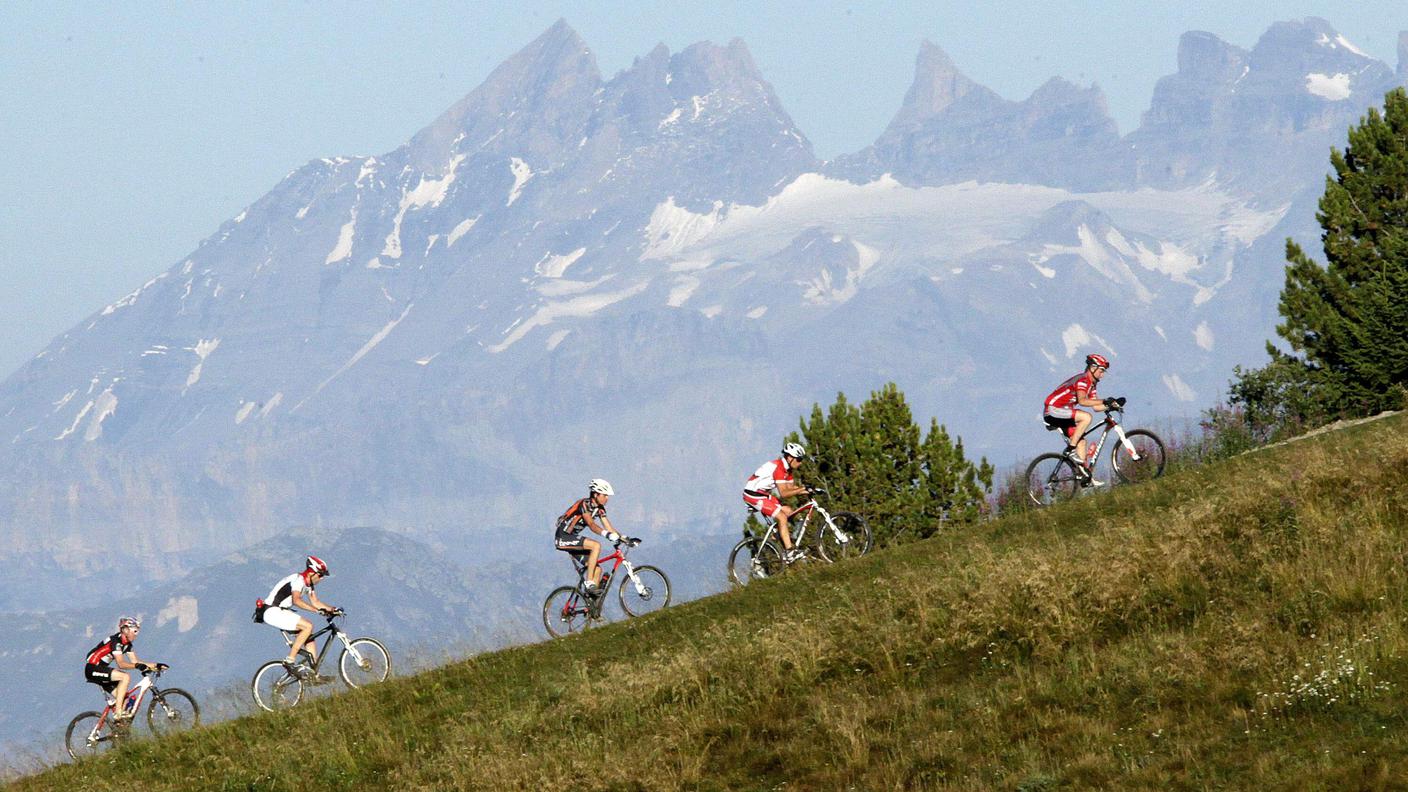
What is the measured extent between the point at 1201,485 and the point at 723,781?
11.2 metres

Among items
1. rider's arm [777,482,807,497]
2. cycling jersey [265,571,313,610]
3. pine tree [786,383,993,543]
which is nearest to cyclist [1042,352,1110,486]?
rider's arm [777,482,807,497]

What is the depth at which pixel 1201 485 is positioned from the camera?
828 inches

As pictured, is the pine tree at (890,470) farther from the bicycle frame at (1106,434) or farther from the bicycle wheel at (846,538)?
the bicycle frame at (1106,434)

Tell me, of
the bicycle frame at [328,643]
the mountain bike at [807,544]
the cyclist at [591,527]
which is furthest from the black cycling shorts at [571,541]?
the bicycle frame at [328,643]

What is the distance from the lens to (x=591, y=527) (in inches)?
923

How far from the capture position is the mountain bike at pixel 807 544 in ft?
77.9

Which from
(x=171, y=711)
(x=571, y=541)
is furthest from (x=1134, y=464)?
(x=171, y=711)

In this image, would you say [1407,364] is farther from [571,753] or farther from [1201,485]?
[571,753]

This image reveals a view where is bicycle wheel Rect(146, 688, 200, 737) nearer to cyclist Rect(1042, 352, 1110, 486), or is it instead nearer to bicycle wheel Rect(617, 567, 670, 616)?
bicycle wheel Rect(617, 567, 670, 616)

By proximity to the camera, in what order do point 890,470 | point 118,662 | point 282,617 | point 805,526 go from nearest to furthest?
point 118,662 → point 282,617 → point 805,526 → point 890,470

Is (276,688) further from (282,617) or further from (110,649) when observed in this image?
(110,649)

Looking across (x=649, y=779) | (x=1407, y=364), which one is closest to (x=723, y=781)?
(x=649, y=779)

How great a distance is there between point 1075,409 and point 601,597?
27.0ft

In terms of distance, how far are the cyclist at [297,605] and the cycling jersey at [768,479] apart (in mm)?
6918
